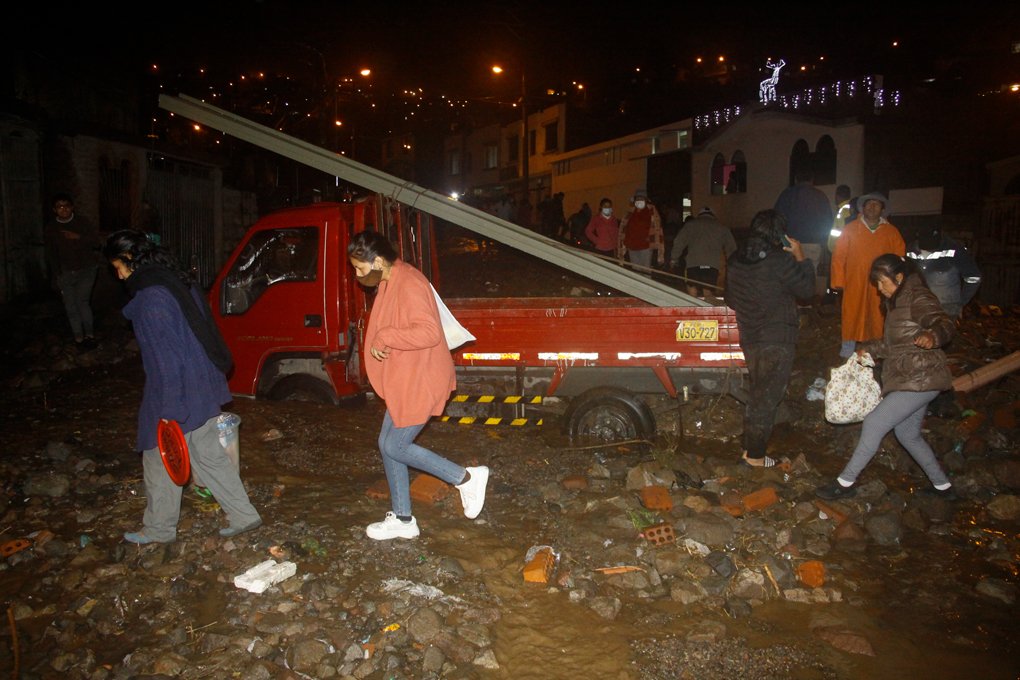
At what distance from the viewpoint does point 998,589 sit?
141 inches

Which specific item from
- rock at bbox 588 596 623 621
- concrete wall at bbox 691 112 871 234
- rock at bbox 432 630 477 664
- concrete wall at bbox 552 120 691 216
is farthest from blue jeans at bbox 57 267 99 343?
concrete wall at bbox 552 120 691 216

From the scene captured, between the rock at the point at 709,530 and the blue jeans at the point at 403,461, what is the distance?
4.70 feet

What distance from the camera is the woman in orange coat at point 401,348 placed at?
360cm

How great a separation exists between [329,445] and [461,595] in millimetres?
2643

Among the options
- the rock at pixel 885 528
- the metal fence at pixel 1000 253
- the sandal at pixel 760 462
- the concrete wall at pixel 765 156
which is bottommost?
the rock at pixel 885 528

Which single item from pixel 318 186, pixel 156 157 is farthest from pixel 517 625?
pixel 318 186

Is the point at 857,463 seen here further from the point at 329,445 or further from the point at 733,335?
the point at 329,445

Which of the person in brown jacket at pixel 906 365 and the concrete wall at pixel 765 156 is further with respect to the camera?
the concrete wall at pixel 765 156

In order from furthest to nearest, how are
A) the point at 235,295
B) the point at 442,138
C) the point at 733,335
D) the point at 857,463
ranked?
the point at 442,138 → the point at 235,295 → the point at 733,335 → the point at 857,463

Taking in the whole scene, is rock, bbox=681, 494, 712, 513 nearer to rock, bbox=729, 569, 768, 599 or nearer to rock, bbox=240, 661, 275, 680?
rock, bbox=729, 569, 768, 599

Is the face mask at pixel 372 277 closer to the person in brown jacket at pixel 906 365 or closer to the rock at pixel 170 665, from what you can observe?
the rock at pixel 170 665

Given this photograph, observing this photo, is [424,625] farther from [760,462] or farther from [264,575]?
[760,462]

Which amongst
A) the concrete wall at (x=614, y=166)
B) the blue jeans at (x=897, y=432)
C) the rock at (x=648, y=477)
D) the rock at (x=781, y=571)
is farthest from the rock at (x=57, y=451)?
the concrete wall at (x=614, y=166)

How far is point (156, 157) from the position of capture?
14273 mm
